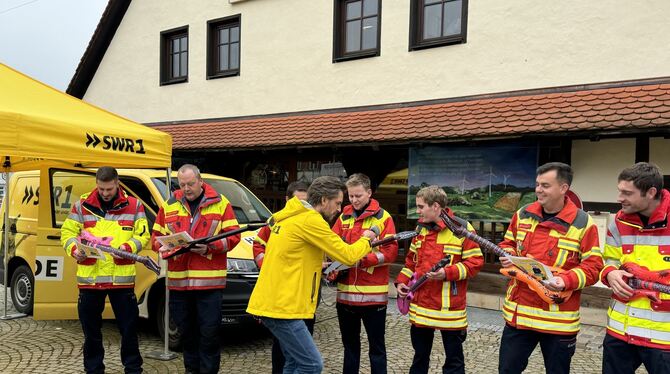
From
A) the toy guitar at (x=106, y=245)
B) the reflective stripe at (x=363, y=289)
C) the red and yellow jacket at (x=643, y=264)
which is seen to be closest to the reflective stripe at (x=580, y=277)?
the red and yellow jacket at (x=643, y=264)

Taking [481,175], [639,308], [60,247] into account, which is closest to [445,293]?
[639,308]

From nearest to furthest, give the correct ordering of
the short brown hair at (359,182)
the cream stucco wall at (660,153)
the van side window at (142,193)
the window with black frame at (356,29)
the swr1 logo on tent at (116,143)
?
the short brown hair at (359,182), the swr1 logo on tent at (116,143), the van side window at (142,193), the cream stucco wall at (660,153), the window with black frame at (356,29)

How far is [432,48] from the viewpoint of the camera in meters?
8.45

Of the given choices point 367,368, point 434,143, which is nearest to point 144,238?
point 367,368

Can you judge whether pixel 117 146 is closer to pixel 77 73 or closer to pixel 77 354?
pixel 77 354

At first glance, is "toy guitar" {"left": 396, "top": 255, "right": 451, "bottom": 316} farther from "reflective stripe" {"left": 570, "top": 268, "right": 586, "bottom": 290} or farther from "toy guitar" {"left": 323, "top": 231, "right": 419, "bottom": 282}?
"reflective stripe" {"left": 570, "top": 268, "right": 586, "bottom": 290}

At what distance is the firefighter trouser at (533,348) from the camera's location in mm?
3201

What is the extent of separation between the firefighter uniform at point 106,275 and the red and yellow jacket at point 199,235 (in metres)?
0.29

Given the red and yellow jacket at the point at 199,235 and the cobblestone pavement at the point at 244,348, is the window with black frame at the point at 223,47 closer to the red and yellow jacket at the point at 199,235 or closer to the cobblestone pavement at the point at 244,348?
the cobblestone pavement at the point at 244,348

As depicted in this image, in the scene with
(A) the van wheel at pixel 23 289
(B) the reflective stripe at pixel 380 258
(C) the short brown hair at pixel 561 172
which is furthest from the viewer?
(A) the van wheel at pixel 23 289

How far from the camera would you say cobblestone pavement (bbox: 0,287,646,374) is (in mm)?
4938

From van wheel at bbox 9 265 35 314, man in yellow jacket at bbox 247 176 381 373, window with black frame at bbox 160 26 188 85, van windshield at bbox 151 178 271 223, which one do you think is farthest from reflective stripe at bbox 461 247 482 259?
window with black frame at bbox 160 26 188 85

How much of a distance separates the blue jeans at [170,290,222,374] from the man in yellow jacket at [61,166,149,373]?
0.41 m

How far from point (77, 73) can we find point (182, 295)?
12229 mm
